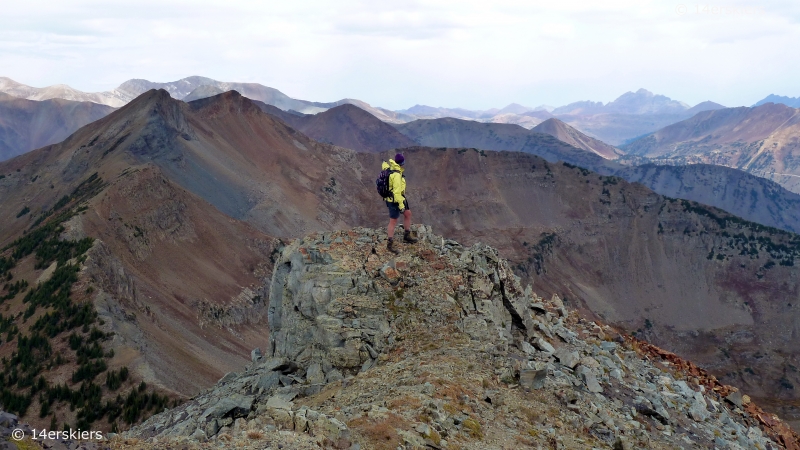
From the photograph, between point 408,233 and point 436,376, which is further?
point 408,233

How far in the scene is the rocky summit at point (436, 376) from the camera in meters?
11.8

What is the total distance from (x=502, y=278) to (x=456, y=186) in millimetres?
107484

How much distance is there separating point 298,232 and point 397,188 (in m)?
76.5

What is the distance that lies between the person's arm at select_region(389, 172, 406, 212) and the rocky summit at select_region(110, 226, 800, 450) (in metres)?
1.46

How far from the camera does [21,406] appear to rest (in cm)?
3300

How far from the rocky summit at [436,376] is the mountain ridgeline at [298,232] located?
69.2 ft

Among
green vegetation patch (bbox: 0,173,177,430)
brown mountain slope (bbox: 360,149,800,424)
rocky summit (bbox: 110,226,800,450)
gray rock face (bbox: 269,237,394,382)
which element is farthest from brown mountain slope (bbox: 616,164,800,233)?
gray rock face (bbox: 269,237,394,382)

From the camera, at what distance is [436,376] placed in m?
13.6

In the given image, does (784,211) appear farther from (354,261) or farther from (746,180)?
(354,261)

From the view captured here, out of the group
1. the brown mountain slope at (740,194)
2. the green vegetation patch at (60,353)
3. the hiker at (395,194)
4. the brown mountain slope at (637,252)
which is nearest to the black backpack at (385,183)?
the hiker at (395,194)

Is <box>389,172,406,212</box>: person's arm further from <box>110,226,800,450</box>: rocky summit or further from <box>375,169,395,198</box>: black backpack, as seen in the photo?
<box>110,226,800,450</box>: rocky summit

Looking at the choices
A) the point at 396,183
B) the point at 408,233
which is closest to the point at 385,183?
the point at 396,183

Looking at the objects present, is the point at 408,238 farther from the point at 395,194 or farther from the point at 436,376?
the point at 436,376

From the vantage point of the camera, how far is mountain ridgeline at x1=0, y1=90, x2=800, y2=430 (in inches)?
2014
